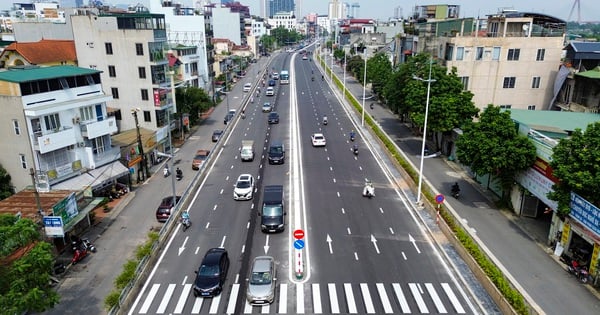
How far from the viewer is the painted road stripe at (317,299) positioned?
2288cm

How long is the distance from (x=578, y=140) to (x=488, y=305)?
12.2 meters

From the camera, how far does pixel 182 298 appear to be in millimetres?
24094

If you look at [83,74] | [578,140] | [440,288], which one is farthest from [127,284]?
[578,140]

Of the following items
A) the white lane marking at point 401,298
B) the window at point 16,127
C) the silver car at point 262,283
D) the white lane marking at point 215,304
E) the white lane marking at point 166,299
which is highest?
the window at point 16,127

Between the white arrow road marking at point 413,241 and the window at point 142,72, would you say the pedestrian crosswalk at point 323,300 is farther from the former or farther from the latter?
the window at point 142,72

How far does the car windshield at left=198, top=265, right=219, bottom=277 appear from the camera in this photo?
24636mm

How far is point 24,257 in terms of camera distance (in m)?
18.9

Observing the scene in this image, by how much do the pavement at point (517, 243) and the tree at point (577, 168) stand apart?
3.82 m

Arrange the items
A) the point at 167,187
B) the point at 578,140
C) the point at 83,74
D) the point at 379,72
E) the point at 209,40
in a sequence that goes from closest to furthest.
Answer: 1. the point at 578,140
2. the point at 83,74
3. the point at 167,187
4. the point at 379,72
5. the point at 209,40

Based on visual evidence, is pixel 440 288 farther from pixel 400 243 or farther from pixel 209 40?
pixel 209 40

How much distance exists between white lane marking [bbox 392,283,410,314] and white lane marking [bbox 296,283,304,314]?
5439mm

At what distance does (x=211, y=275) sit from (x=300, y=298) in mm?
5365

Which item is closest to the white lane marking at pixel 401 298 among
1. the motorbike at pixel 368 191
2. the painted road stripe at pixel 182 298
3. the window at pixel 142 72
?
the painted road stripe at pixel 182 298

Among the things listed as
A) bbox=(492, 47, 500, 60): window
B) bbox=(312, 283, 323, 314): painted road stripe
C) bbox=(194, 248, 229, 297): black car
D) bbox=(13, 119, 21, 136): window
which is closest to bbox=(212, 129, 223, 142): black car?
bbox=(13, 119, 21, 136): window
